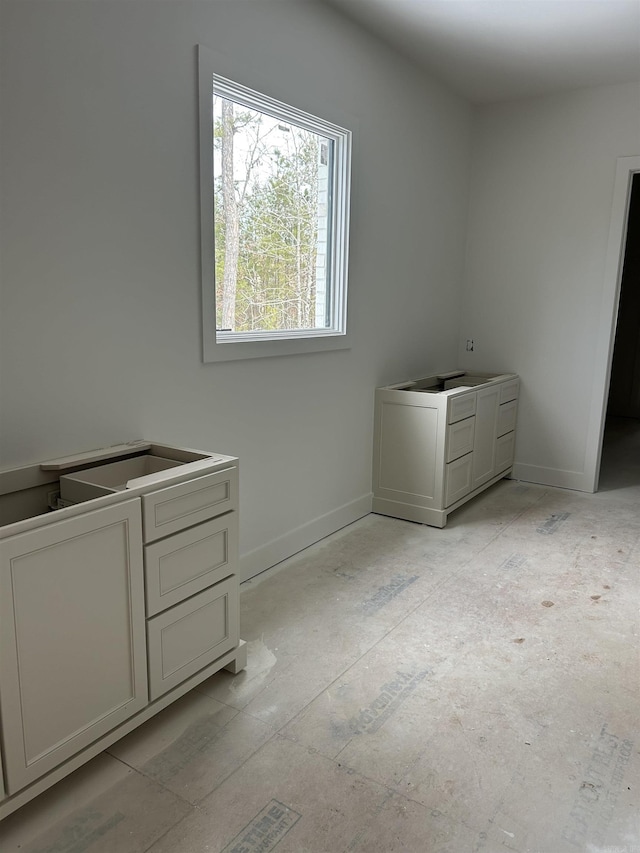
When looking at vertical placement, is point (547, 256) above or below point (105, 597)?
above

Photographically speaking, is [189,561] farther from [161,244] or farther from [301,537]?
[301,537]

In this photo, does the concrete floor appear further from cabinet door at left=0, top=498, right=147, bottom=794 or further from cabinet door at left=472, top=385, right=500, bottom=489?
cabinet door at left=472, top=385, right=500, bottom=489

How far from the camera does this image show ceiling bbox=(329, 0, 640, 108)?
10.1 ft

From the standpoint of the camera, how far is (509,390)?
15.1 ft

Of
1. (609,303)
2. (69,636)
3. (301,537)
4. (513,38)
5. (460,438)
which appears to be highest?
(513,38)

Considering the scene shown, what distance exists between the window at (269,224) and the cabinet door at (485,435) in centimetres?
120

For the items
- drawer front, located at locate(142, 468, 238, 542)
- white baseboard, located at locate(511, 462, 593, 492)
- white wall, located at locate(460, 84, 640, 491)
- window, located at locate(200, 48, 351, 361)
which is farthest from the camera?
white baseboard, located at locate(511, 462, 593, 492)

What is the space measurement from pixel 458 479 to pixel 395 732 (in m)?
2.14

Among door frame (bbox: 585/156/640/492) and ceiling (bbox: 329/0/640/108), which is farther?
door frame (bbox: 585/156/640/492)

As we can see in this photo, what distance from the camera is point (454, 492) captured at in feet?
12.8

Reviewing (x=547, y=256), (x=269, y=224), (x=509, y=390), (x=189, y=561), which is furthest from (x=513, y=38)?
(x=189, y=561)

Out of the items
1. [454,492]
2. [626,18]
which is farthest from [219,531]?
[626,18]

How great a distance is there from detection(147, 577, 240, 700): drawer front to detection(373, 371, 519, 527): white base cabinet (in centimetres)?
184

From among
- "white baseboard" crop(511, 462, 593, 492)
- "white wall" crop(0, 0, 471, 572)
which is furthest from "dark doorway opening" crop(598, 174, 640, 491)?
"white wall" crop(0, 0, 471, 572)
